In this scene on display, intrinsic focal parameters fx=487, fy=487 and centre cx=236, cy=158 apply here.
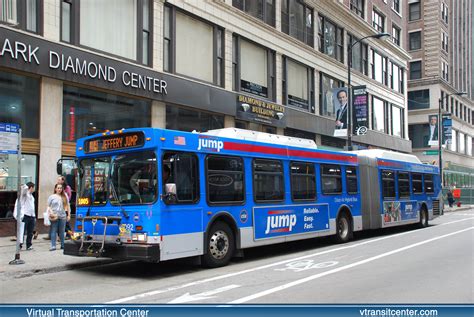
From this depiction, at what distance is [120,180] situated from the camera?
32.8 feet

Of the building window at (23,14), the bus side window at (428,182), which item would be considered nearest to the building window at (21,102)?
the building window at (23,14)

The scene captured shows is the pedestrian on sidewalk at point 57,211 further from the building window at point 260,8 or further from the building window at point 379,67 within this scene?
the building window at point 379,67

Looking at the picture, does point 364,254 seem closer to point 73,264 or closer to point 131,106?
point 73,264

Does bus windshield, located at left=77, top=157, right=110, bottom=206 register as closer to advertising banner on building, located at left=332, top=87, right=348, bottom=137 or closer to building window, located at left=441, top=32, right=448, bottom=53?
advertising banner on building, located at left=332, top=87, right=348, bottom=137

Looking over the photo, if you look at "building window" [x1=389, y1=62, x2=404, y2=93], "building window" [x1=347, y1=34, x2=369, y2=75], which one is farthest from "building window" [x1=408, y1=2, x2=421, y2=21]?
"building window" [x1=347, y1=34, x2=369, y2=75]

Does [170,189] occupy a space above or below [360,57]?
below

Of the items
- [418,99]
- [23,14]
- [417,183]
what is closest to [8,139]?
[23,14]

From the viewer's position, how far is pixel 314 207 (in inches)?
559

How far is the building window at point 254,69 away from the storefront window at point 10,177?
11914mm

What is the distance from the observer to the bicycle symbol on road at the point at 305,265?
34.8 ft

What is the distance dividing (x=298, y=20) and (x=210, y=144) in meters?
21.6

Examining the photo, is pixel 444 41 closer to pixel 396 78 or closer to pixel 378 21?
pixel 396 78

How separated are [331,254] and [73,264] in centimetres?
652

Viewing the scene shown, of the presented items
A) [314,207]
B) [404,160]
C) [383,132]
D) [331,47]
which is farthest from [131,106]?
[383,132]
